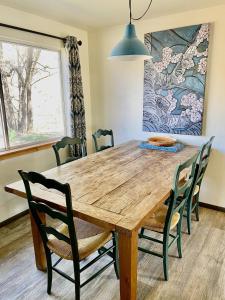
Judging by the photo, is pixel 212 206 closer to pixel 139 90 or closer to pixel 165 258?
pixel 165 258

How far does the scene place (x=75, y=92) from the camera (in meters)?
3.27

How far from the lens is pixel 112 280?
1.89 metres

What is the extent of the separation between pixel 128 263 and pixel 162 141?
180cm

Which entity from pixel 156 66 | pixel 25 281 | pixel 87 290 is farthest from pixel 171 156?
pixel 25 281

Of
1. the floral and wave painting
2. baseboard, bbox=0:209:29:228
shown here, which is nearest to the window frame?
baseboard, bbox=0:209:29:228

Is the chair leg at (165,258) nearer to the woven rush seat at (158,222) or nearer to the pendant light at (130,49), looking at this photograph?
the woven rush seat at (158,222)

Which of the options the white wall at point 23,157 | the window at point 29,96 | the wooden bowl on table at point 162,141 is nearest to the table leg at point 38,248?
the white wall at point 23,157

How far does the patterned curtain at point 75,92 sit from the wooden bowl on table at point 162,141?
106 cm

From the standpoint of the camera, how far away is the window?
104 inches

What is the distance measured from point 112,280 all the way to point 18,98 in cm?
223

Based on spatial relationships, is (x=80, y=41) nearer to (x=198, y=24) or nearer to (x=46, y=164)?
(x=198, y=24)

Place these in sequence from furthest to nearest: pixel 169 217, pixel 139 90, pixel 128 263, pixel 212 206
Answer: pixel 139 90
pixel 212 206
pixel 169 217
pixel 128 263

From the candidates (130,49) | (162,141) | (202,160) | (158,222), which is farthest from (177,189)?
(162,141)

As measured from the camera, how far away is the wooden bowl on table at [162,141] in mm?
2814
